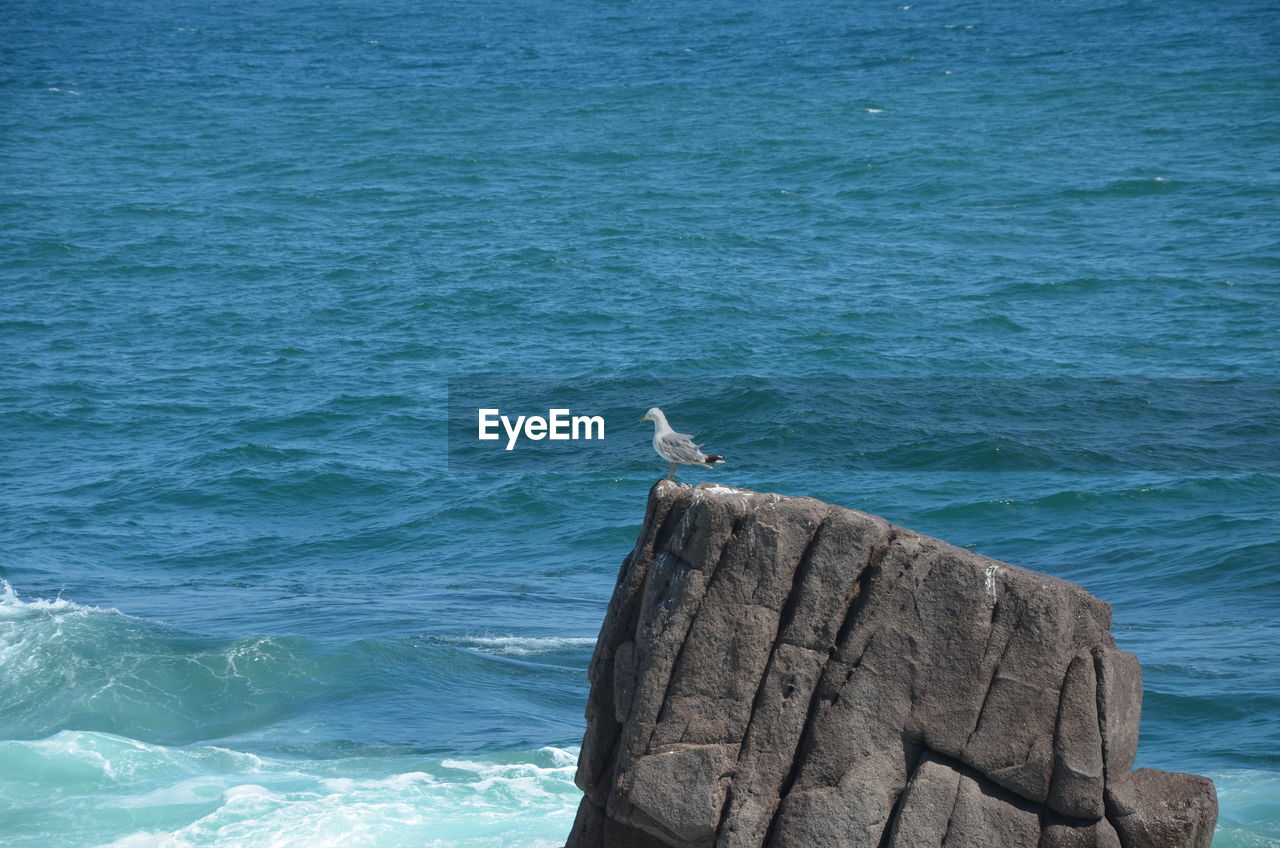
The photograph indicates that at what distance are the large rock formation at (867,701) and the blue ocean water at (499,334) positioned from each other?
29.1ft

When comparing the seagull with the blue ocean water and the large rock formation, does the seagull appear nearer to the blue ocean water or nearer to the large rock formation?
the large rock formation

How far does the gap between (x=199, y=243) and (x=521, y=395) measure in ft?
86.6

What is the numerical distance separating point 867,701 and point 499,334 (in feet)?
142

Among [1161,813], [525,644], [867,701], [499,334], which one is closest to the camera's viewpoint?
[1161,813]

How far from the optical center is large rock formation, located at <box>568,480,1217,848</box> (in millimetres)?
13039

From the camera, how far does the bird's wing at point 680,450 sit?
50.1 ft

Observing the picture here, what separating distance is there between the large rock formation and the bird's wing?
1.46 metres

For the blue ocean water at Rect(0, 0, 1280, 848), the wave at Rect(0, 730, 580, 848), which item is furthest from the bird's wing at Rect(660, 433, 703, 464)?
the blue ocean water at Rect(0, 0, 1280, 848)

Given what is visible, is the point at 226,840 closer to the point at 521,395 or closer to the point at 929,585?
the point at 929,585

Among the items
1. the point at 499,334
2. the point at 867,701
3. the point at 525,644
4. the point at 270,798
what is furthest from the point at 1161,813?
the point at 499,334

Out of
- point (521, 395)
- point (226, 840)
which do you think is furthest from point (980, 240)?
point (226, 840)

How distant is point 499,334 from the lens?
182 feet

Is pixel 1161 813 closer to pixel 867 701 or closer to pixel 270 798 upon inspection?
pixel 867 701

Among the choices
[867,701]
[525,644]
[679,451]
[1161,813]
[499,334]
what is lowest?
[525,644]
